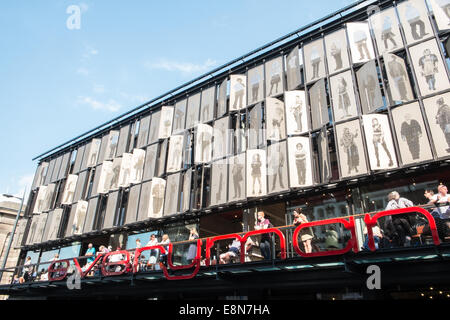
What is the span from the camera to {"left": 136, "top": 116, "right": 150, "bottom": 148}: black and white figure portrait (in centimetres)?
3029

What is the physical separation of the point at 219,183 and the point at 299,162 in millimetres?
5900

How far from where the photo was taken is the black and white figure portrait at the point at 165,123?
28928mm

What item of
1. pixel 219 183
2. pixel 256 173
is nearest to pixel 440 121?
pixel 256 173

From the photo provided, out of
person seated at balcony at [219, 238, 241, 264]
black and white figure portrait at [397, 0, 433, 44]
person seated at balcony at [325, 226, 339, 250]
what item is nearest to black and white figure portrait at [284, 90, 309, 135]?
black and white figure portrait at [397, 0, 433, 44]

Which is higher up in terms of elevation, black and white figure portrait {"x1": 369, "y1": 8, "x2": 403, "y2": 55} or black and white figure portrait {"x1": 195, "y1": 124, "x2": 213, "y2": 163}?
black and white figure portrait {"x1": 369, "y1": 8, "x2": 403, "y2": 55}

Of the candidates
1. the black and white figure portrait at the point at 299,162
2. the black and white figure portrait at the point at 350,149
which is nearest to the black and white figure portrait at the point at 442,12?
the black and white figure portrait at the point at 350,149

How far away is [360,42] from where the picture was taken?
21.2 meters

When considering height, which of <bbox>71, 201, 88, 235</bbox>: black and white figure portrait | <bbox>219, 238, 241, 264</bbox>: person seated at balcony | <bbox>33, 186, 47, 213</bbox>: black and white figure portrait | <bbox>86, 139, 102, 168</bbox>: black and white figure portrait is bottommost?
<bbox>219, 238, 241, 264</bbox>: person seated at balcony

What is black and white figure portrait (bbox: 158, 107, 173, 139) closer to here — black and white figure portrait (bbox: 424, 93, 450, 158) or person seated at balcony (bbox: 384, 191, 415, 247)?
black and white figure portrait (bbox: 424, 93, 450, 158)

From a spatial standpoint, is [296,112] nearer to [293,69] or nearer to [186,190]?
[293,69]

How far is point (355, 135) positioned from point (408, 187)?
3848mm

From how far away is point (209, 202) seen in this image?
2366 cm

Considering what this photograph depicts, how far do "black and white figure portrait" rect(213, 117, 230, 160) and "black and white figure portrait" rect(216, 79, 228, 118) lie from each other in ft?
2.68
